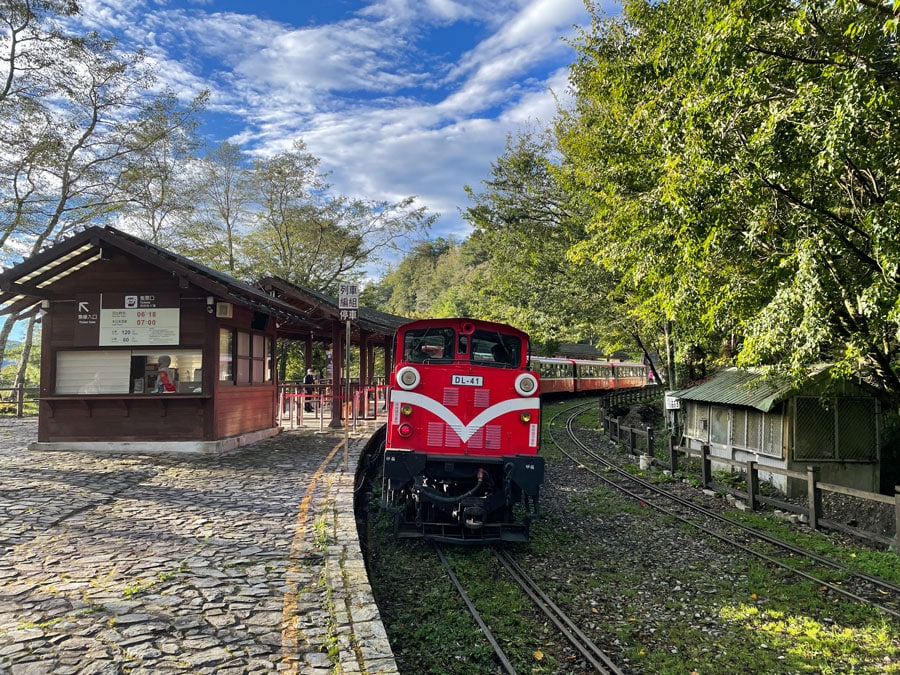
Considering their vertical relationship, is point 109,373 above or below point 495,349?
below

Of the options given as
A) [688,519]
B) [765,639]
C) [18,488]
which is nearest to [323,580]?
[765,639]

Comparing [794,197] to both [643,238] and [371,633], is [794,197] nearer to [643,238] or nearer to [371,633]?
[643,238]

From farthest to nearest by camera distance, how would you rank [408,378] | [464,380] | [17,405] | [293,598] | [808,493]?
[17,405]
[808,493]
[464,380]
[408,378]
[293,598]

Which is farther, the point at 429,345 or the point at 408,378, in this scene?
the point at 429,345

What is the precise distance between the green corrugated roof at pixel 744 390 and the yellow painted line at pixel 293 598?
8.13 meters

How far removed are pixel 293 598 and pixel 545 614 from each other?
2577 mm

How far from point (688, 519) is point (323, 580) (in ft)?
22.2

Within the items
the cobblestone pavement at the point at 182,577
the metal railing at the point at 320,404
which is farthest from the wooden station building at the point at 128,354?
the metal railing at the point at 320,404

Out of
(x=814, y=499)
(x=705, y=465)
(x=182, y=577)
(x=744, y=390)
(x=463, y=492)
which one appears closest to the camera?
(x=182, y=577)

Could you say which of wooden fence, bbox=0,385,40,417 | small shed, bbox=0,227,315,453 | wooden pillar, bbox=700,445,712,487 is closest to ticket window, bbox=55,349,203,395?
small shed, bbox=0,227,315,453

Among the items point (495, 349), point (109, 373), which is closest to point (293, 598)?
point (495, 349)

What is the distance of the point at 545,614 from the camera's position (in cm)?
558

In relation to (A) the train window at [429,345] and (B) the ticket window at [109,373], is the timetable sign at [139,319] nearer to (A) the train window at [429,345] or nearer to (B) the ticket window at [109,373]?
(B) the ticket window at [109,373]

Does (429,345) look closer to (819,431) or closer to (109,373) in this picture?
(109,373)
